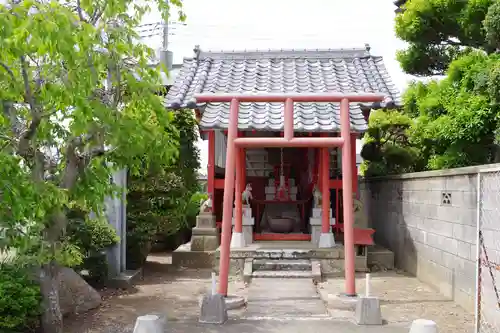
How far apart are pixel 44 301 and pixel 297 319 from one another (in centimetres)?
366

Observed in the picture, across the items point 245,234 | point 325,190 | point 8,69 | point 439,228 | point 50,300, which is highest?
point 8,69

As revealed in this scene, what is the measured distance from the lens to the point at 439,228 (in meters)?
9.65

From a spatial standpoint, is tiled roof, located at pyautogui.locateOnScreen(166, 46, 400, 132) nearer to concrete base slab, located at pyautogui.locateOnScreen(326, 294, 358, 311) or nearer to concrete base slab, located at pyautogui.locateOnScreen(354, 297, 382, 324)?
concrete base slab, located at pyautogui.locateOnScreen(326, 294, 358, 311)

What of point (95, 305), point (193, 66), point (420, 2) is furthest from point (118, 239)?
point (420, 2)

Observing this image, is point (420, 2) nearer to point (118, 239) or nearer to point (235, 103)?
point (235, 103)

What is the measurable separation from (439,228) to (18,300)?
7539 mm

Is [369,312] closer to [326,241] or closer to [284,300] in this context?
[284,300]

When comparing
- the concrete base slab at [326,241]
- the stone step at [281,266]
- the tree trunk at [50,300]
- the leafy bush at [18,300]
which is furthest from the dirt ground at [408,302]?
the leafy bush at [18,300]

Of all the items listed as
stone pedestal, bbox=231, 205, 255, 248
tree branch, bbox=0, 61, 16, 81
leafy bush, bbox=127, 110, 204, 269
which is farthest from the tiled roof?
tree branch, bbox=0, 61, 16, 81

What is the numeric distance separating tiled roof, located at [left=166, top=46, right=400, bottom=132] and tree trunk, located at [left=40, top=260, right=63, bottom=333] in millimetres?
5134

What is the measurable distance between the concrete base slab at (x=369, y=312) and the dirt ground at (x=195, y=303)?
0.67 ft

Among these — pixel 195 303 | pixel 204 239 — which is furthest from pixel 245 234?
pixel 195 303

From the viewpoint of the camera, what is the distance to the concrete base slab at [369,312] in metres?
7.27

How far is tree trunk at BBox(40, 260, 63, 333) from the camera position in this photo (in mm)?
6516
